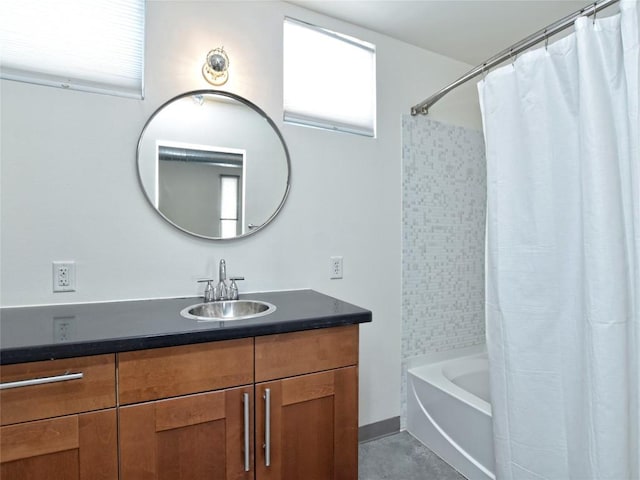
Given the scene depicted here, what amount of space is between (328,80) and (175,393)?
5.81ft

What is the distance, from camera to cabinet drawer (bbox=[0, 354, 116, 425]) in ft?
3.04

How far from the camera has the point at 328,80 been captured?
202 cm

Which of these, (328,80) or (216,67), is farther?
(328,80)

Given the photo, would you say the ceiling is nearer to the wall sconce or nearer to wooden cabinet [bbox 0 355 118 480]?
the wall sconce

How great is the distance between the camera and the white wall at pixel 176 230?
4.57ft

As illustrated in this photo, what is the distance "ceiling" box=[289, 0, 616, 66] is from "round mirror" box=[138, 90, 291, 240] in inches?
29.3

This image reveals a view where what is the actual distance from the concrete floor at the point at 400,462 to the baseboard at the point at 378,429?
27mm

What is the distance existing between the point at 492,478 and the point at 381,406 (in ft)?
2.29

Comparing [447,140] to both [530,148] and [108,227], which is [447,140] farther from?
[108,227]

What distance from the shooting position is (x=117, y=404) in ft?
3.41

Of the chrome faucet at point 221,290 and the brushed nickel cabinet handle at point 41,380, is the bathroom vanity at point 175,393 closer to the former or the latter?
the brushed nickel cabinet handle at point 41,380

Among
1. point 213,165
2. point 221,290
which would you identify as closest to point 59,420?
point 221,290

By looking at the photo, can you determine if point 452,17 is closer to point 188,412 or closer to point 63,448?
point 188,412

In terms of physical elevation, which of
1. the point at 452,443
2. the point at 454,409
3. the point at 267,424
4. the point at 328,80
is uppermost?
the point at 328,80
